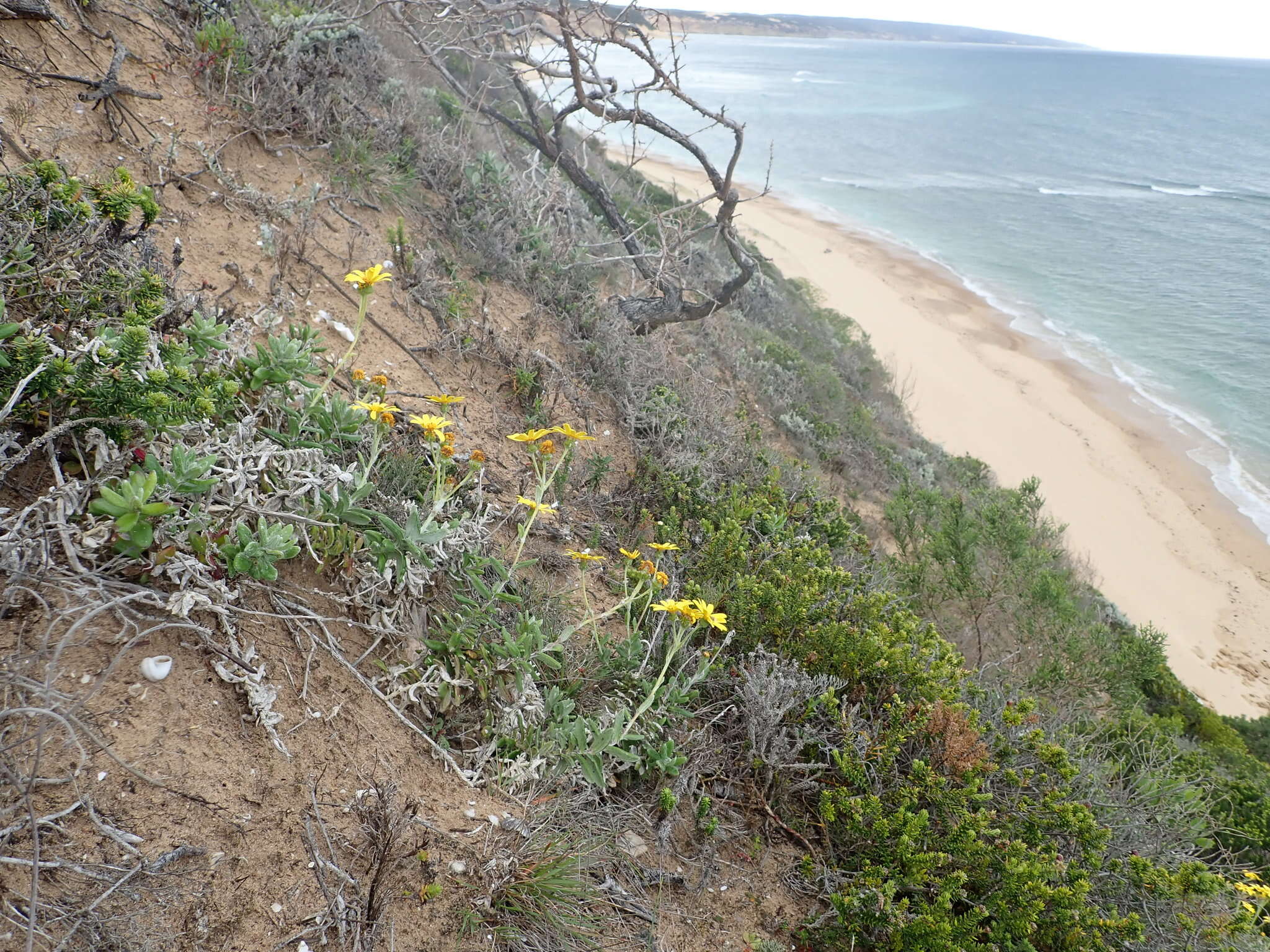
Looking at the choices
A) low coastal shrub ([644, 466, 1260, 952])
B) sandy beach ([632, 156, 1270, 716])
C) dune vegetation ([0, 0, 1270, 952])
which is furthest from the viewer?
sandy beach ([632, 156, 1270, 716])

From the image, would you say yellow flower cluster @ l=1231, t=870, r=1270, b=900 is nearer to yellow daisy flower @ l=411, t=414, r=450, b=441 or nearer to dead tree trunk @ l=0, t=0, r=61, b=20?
yellow daisy flower @ l=411, t=414, r=450, b=441

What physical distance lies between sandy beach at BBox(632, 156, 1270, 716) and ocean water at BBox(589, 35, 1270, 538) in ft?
3.83

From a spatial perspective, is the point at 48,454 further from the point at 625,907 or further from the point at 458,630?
the point at 625,907

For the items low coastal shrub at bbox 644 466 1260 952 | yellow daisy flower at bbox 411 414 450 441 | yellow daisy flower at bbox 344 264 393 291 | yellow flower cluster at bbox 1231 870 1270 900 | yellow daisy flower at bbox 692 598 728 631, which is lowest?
yellow flower cluster at bbox 1231 870 1270 900

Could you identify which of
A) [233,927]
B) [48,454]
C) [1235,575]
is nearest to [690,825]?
[233,927]

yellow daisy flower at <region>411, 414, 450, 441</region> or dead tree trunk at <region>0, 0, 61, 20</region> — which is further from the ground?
dead tree trunk at <region>0, 0, 61, 20</region>

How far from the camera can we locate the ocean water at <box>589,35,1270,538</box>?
19.4m

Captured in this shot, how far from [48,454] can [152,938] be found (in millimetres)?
1247

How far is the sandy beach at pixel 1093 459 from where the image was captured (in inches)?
437

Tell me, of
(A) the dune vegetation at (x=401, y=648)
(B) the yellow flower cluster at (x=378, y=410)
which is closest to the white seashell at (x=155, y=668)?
(A) the dune vegetation at (x=401, y=648)

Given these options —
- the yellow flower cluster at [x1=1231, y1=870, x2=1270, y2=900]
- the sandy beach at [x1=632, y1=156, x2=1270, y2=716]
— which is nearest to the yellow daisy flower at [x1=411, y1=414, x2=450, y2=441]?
the yellow flower cluster at [x1=1231, y1=870, x2=1270, y2=900]

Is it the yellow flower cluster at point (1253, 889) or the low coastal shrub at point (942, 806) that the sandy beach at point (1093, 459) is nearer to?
the low coastal shrub at point (942, 806)

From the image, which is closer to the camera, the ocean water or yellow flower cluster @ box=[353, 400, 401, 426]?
yellow flower cluster @ box=[353, 400, 401, 426]

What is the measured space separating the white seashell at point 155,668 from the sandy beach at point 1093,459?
677 centimetres
